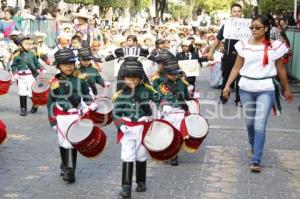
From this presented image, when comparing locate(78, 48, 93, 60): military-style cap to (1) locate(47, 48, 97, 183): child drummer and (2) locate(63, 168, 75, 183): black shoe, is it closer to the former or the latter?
(1) locate(47, 48, 97, 183): child drummer

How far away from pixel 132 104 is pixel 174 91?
135cm

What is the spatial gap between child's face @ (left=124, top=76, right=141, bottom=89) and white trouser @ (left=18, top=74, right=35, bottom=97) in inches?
181

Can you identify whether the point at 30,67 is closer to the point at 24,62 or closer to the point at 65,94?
the point at 24,62

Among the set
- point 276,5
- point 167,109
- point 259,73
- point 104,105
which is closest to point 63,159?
point 104,105

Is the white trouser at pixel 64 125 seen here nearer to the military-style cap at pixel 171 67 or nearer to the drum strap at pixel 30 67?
the military-style cap at pixel 171 67

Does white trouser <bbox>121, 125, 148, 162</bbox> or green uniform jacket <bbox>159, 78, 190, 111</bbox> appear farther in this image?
green uniform jacket <bbox>159, 78, 190, 111</bbox>

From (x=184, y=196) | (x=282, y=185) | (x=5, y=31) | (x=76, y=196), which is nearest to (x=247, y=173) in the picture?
(x=282, y=185)

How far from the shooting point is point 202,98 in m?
12.1

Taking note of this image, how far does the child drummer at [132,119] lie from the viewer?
5.43 metres

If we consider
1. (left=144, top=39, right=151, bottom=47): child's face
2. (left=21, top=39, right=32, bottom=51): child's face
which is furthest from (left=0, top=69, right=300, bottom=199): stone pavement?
(left=144, top=39, right=151, bottom=47): child's face

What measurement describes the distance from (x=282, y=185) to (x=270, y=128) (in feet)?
10.2

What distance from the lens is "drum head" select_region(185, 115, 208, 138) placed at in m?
6.64

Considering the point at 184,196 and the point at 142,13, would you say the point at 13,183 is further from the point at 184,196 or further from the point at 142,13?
the point at 142,13

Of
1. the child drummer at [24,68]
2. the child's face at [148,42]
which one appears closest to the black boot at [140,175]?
the child drummer at [24,68]
